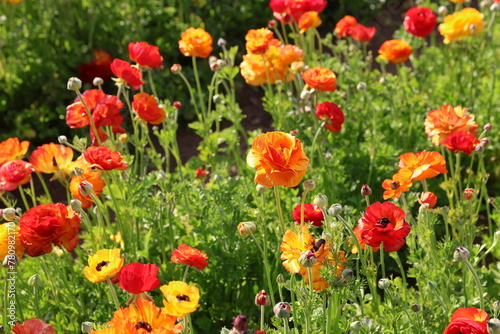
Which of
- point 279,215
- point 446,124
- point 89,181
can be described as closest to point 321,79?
point 446,124

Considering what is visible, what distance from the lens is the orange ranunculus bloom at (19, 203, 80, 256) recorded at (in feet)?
5.91

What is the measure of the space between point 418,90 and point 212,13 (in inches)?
69.5

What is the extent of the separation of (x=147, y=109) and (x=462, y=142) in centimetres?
107

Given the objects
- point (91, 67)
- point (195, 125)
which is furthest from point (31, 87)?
point (195, 125)

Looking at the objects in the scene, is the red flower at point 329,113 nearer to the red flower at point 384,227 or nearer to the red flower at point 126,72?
the red flower at point 126,72

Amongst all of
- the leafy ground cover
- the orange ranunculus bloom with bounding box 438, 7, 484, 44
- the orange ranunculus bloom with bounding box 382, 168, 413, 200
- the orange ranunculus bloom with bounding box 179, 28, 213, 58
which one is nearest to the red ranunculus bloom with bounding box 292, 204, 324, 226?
the leafy ground cover

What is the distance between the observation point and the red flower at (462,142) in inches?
82.9

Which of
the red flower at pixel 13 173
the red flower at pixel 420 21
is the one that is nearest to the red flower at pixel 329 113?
the red flower at pixel 420 21

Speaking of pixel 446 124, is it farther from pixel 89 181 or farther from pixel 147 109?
pixel 89 181

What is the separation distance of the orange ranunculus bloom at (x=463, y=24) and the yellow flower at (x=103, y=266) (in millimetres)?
1992

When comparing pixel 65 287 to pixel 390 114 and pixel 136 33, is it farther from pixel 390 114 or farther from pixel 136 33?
pixel 136 33

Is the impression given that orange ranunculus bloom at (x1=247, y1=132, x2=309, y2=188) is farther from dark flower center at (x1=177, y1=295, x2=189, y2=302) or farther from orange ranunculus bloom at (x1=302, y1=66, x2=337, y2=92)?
orange ranunculus bloom at (x1=302, y1=66, x2=337, y2=92)

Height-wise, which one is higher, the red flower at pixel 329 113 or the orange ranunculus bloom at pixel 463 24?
the orange ranunculus bloom at pixel 463 24

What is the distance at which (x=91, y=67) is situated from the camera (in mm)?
4078
